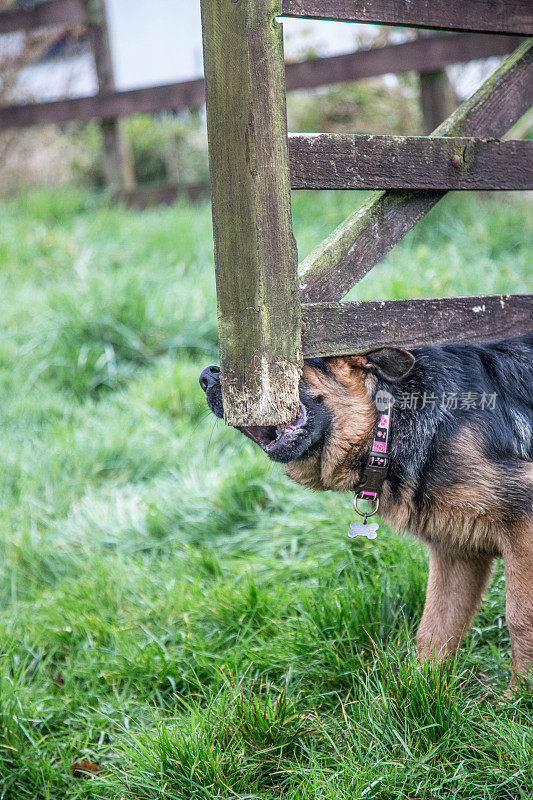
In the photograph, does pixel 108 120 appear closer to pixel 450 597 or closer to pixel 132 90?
pixel 132 90

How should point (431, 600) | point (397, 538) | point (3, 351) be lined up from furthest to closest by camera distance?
point (3, 351) < point (397, 538) < point (431, 600)

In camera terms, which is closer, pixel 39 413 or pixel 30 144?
pixel 39 413

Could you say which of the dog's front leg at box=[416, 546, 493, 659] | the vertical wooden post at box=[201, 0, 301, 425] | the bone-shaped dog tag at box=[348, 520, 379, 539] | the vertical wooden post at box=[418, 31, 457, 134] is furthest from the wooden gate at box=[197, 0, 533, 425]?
the vertical wooden post at box=[418, 31, 457, 134]

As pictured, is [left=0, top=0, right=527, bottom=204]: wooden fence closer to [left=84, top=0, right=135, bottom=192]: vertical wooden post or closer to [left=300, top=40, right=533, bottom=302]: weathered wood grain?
[left=84, top=0, right=135, bottom=192]: vertical wooden post

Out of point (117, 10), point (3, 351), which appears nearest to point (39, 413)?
point (3, 351)

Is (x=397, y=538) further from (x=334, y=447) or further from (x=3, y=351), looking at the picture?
(x=3, y=351)

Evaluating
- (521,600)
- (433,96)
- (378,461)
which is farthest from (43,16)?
(521,600)

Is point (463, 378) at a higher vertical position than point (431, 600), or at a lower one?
higher

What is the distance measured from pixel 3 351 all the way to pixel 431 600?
443 cm

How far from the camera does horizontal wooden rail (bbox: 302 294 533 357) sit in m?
2.17

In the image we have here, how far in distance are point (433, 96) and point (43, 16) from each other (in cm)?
505

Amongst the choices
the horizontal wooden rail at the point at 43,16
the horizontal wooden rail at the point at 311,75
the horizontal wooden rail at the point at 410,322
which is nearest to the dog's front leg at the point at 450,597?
the horizontal wooden rail at the point at 410,322

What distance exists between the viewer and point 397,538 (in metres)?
3.20

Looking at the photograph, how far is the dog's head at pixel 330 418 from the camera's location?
2.41 meters
